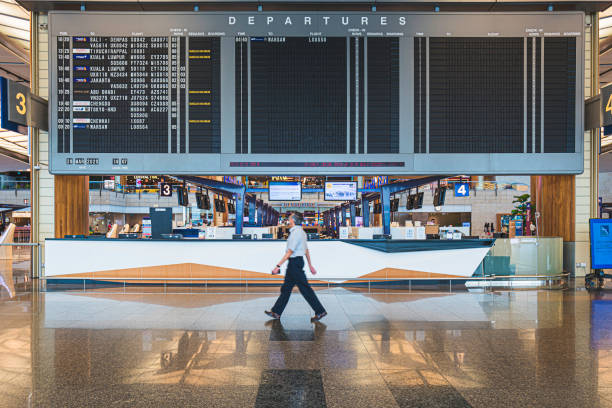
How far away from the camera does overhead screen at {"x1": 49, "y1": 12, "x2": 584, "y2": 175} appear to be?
914 cm

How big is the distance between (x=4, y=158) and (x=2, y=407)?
3237 cm

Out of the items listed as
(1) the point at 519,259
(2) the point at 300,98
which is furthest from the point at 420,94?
(1) the point at 519,259

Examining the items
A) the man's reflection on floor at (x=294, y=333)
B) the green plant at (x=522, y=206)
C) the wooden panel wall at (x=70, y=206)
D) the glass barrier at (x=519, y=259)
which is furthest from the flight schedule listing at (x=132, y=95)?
the green plant at (x=522, y=206)

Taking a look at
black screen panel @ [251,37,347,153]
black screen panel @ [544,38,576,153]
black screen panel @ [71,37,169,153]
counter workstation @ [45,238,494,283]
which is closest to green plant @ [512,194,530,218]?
black screen panel @ [544,38,576,153]

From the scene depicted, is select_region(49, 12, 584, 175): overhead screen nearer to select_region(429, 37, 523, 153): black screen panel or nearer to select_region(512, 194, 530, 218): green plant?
select_region(429, 37, 523, 153): black screen panel

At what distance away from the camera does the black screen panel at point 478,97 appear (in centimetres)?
927

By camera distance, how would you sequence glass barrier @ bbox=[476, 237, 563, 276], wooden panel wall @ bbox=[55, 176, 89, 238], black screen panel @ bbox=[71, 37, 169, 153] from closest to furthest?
black screen panel @ bbox=[71, 37, 169, 153] → glass barrier @ bbox=[476, 237, 563, 276] → wooden panel wall @ bbox=[55, 176, 89, 238]

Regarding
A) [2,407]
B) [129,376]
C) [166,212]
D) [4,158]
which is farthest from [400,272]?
[4,158]

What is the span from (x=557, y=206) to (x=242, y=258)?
8382mm

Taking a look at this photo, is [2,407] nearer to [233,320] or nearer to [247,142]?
[233,320]

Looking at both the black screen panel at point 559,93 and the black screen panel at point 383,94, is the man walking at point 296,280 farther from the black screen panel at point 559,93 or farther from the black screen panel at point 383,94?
the black screen panel at point 559,93

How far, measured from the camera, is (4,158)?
1171 inches

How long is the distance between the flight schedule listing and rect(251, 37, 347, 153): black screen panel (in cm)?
95

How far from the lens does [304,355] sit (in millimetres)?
4859
